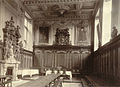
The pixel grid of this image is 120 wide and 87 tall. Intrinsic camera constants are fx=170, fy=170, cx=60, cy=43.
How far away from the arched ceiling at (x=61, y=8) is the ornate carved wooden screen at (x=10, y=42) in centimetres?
345

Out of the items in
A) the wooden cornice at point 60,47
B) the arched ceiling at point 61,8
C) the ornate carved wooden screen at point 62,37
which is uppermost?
the arched ceiling at point 61,8

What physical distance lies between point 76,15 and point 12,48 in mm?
7919

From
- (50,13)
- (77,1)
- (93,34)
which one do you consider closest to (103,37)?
(77,1)

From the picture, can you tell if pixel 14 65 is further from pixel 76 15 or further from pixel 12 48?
pixel 76 15

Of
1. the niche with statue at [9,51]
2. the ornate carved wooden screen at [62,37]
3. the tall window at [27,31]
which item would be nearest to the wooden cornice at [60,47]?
the ornate carved wooden screen at [62,37]

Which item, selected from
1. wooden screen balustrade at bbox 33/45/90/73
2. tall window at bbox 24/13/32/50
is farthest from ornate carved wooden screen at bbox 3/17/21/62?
wooden screen balustrade at bbox 33/45/90/73

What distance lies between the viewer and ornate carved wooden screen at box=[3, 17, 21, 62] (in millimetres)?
9734

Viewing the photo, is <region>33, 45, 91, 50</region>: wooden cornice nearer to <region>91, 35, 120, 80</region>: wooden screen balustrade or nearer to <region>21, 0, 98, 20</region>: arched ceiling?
<region>21, 0, 98, 20</region>: arched ceiling

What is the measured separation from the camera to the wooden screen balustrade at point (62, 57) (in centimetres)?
1590

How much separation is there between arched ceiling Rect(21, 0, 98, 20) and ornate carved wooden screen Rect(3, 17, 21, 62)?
3449 mm

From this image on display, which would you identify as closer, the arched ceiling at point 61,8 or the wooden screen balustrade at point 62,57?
the arched ceiling at point 61,8

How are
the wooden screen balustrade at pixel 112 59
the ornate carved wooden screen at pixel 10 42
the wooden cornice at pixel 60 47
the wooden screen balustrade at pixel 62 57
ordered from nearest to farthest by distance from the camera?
the wooden screen balustrade at pixel 112 59 < the ornate carved wooden screen at pixel 10 42 < the wooden screen balustrade at pixel 62 57 < the wooden cornice at pixel 60 47

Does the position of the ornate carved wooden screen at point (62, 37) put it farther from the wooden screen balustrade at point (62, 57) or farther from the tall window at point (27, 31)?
the tall window at point (27, 31)

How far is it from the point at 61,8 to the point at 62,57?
4.69 meters
